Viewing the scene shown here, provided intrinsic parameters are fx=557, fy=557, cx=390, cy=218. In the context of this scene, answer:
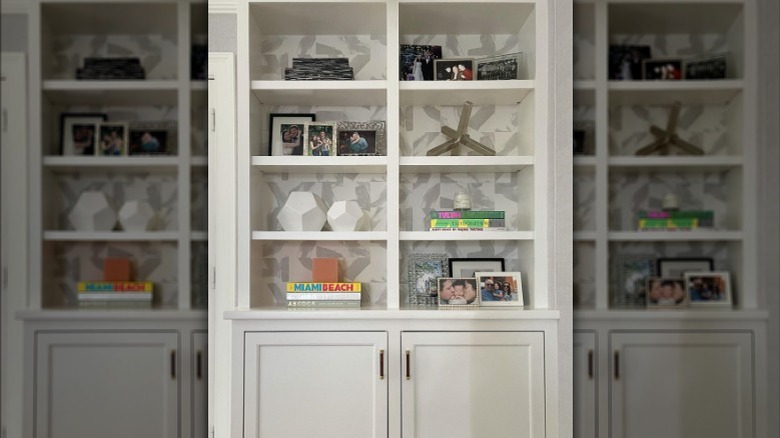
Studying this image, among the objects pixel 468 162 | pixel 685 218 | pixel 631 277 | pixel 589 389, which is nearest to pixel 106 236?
pixel 685 218

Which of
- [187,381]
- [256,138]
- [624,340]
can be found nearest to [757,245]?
[624,340]

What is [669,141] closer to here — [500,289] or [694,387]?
[694,387]

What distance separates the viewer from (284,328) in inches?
65.9

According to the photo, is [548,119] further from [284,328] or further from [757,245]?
[757,245]

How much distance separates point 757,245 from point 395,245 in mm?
1508

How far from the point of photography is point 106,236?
0.12 metres

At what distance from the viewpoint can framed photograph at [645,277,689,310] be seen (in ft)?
1.13

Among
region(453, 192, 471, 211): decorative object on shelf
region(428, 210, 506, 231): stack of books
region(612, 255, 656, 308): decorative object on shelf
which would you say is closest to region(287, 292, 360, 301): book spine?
region(428, 210, 506, 231): stack of books

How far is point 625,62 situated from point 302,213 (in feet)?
5.18

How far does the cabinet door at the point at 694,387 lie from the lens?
312mm

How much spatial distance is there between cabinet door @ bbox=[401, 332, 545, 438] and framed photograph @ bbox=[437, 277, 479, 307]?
134 mm

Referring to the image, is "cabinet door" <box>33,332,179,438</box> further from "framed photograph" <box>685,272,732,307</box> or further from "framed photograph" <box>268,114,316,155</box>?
"framed photograph" <box>268,114,316,155</box>

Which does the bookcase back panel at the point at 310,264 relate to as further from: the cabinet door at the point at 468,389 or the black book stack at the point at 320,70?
the black book stack at the point at 320,70

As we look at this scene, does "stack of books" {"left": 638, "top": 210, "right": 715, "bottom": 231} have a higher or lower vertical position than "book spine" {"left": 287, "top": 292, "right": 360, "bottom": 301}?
higher
